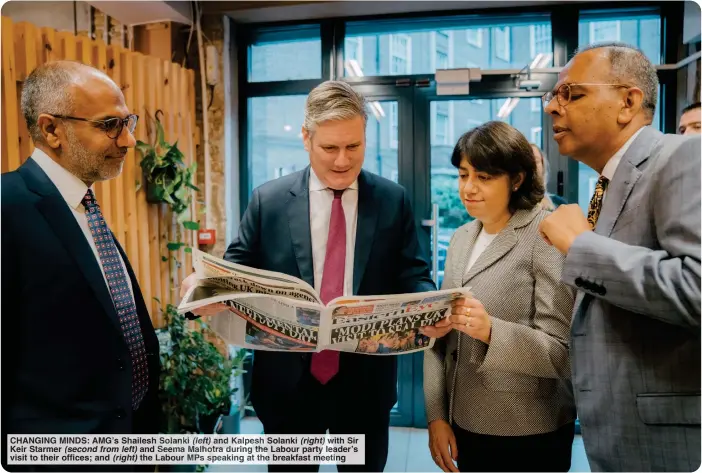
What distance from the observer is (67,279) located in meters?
1.28

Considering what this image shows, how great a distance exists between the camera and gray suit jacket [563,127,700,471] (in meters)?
0.96

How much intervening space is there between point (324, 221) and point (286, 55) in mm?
2693

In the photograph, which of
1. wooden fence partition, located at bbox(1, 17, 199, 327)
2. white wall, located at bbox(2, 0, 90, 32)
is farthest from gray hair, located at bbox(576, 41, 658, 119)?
white wall, located at bbox(2, 0, 90, 32)

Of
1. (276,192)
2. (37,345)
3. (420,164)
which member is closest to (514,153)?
(276,192)

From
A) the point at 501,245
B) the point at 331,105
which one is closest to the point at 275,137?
the point at 331,105

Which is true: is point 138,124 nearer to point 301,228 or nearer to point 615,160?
point 301,228

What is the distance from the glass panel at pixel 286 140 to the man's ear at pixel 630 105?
8.69 feet

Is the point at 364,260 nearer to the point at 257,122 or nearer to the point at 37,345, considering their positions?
the point at 37,345

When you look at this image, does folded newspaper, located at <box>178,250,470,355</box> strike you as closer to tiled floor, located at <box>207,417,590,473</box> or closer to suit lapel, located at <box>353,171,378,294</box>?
suit lapel, located at <box>353,171,378,294</box>

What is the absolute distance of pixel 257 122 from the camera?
13.2 feet

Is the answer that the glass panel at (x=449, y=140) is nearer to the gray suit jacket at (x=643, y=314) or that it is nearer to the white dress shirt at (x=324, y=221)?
the white dress shirt at (x=324, y=221)

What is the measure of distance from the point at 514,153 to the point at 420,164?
7.61 feet

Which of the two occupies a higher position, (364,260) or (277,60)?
(277,60)

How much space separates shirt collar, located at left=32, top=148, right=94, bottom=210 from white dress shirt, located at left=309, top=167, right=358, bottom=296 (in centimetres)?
71
